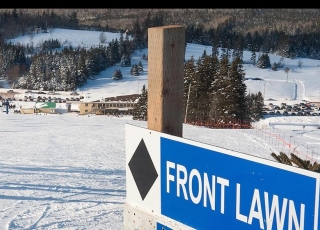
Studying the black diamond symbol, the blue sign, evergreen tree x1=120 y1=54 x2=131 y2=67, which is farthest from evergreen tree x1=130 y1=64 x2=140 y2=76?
the blue sign

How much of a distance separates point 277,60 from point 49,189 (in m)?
73.5

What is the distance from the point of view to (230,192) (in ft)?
3.49

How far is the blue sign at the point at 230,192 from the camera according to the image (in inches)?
35.3

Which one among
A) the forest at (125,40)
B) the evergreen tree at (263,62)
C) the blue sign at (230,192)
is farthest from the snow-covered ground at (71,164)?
the evergreen tree at (263,62)

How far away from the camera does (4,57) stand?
67500mm

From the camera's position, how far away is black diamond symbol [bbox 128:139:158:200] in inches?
51.6

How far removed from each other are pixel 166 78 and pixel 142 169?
0.29 metres

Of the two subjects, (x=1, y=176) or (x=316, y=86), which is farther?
(x=316, y=86)

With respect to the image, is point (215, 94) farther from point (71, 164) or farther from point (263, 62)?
point (263, 62)

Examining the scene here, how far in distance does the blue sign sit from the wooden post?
0.08m

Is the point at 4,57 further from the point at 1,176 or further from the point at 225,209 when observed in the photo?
the point at 225,209

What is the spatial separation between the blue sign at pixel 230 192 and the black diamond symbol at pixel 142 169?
6 cm

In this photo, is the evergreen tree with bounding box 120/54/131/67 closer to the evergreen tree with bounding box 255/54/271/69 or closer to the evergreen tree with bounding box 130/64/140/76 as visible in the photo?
the evergreen tree with bounding box 130/64/140/76
